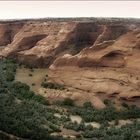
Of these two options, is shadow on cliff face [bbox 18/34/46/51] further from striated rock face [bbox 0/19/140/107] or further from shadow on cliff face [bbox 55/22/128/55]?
shadow on cliff face [bbox 55/22/128/55]

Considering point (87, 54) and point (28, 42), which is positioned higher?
point (28, 42)

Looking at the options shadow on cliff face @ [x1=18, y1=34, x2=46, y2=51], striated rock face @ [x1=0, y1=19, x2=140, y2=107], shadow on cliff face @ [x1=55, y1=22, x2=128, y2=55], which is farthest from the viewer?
shadow on cliff face @ [x1=18, y1=34, x2=46, y2=51]

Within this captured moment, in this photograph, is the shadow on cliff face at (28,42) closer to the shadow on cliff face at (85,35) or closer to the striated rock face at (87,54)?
the striated rock face at (87,54)

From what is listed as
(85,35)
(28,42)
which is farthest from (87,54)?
→ (28,42)

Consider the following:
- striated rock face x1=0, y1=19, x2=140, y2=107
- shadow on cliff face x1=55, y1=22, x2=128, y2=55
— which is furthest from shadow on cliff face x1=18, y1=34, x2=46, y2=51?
shadow on cliff face x1=55, y1=22, x2=128, y2=55

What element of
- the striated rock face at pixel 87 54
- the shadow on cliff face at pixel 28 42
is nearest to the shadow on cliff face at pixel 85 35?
the striated rock face at pixel 87 54

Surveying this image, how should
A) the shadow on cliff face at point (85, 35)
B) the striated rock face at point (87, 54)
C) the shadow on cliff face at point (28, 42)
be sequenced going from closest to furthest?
the striated rock face at point (87, 54), the shadow on cliff face at point (85, 35), the shadow on cliff face at point (28, 42)

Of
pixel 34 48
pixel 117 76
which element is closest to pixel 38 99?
pixel 117 76

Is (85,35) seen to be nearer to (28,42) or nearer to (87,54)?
(28,42)

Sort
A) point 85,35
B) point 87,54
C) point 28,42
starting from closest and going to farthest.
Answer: point 87,54 < point 85,35 < point 28,42
